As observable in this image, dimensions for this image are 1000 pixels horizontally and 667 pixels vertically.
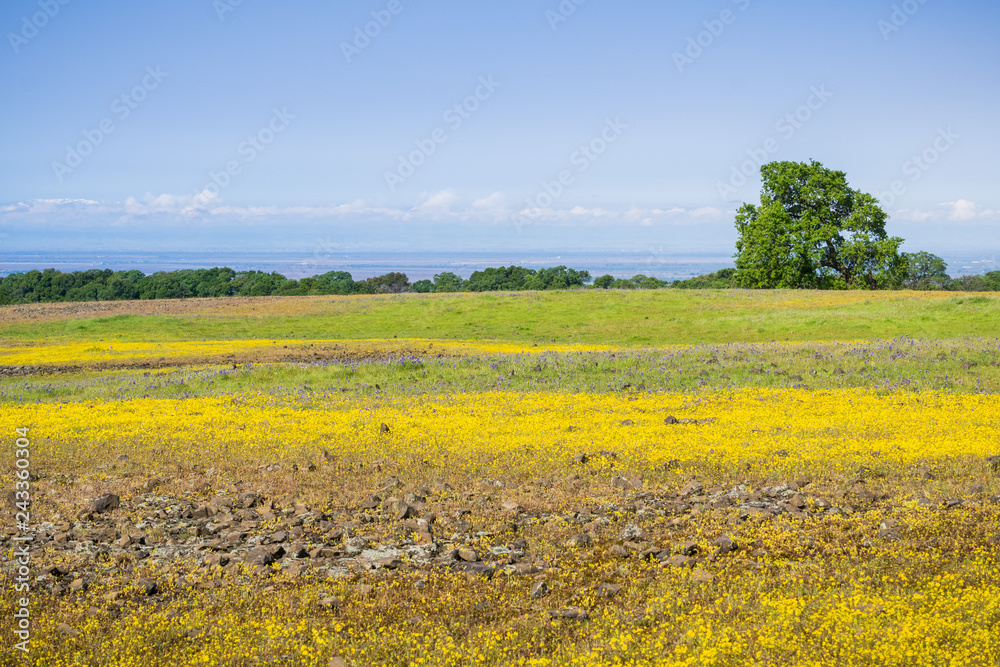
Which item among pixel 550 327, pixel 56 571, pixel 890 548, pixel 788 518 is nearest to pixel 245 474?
pixel 56 571

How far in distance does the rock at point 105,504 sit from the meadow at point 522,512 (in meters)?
0.05

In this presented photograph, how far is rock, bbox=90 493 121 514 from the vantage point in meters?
12.5

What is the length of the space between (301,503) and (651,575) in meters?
6.07

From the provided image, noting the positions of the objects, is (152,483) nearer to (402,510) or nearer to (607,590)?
(402,510)

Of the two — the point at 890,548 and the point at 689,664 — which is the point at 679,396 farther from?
the point at 689,664

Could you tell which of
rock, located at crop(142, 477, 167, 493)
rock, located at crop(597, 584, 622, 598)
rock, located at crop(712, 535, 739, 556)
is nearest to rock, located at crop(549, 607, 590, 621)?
rock, located at crop(597, 584, 622, 598)

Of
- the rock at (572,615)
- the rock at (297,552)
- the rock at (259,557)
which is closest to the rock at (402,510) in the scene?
the rock at (297,552)

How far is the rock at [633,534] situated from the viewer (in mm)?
11109

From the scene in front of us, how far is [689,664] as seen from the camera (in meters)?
7.50

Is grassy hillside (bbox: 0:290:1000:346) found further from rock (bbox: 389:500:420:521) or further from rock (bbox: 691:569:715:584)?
rock (bbox: 691:569:715:584)

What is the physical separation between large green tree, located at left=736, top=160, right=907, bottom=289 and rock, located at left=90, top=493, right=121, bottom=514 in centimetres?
6768

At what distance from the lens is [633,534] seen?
1120 centimetres

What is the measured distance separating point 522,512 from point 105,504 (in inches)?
271

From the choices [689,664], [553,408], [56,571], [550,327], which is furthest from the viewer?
[550,327]
